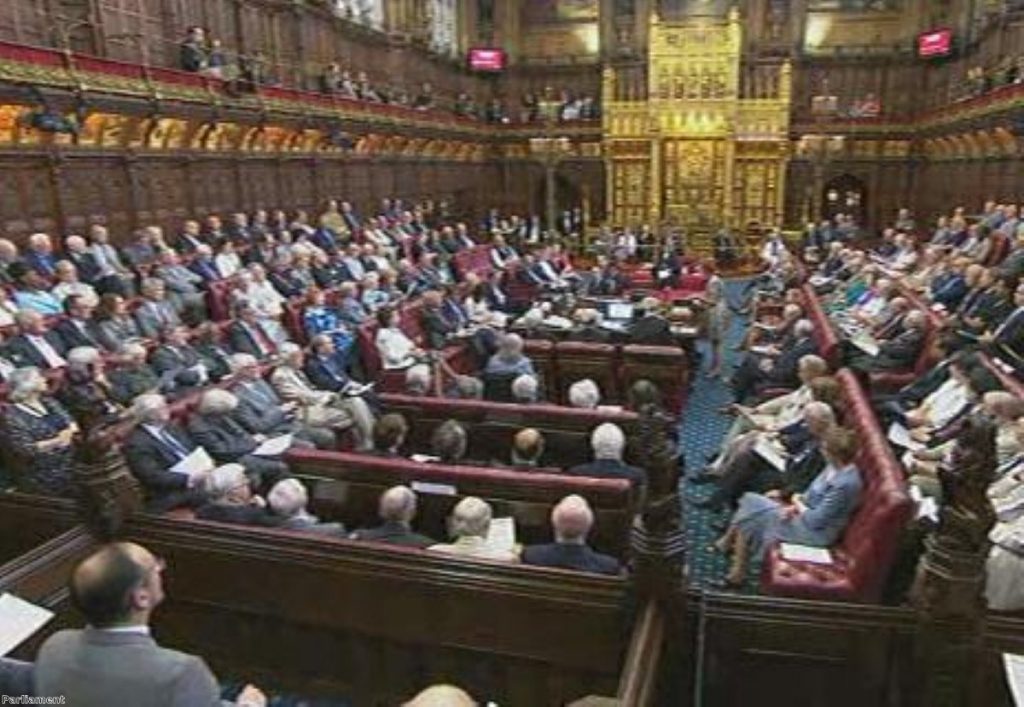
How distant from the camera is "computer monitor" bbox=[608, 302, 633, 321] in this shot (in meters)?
10.1

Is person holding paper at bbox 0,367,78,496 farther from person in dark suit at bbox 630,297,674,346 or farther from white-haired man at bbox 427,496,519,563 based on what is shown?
person in dark suit at bbox 630,297,674,346

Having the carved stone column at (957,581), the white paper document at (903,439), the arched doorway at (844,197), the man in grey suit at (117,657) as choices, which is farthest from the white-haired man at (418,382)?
the arched doorway at (844,197)

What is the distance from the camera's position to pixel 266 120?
13766 millimetres

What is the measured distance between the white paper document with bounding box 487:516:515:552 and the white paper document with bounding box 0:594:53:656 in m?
1.89

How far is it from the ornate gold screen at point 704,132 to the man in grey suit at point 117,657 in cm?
2049

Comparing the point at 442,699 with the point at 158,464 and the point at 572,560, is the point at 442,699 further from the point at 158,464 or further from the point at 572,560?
the point at 158,464

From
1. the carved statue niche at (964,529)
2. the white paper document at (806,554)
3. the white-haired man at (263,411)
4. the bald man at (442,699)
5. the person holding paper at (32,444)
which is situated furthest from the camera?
the white-haired man at (263,411)

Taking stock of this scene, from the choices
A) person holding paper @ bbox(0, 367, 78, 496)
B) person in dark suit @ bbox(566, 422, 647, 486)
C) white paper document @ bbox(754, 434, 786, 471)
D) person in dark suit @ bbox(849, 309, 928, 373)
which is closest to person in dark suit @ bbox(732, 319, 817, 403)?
person in dark suit @ bbox(849, 309, 928, 373)

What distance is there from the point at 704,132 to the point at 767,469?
17.6 metres

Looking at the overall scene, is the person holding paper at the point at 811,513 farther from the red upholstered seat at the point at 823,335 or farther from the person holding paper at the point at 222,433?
the person holding paper at the point at 222,433

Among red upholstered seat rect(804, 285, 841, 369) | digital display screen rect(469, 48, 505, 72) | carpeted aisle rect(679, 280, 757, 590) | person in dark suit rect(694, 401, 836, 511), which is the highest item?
digital display screen rect(469, 48, 505, 72)

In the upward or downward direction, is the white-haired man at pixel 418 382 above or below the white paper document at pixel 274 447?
above

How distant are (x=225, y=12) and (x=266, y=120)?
220 cm

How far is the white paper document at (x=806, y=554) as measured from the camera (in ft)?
13.8
